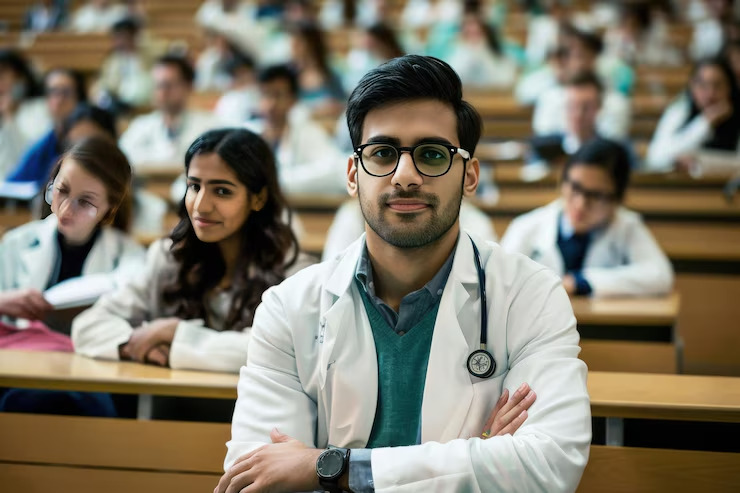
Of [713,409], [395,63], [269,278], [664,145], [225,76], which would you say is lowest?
[713,409]

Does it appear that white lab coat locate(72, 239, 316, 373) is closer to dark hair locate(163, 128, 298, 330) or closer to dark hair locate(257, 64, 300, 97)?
dark hair locate(163, 128, 298, 330)

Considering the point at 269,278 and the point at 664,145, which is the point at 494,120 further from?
the point at 269,278

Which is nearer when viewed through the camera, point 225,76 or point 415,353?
point 415,353

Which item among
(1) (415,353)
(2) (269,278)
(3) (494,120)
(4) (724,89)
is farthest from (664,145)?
(1) (415,353)

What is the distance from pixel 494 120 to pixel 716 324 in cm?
246

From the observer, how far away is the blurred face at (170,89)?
14.8 feet

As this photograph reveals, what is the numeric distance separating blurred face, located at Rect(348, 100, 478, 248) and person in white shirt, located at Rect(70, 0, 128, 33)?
6902 millimetres

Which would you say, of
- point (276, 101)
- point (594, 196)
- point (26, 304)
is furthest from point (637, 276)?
point (276, 101)

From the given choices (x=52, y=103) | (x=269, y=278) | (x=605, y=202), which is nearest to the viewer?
(x=269, y=278)

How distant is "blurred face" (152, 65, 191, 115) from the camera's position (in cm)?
450

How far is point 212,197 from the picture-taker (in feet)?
6.52

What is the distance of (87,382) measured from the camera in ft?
5.90

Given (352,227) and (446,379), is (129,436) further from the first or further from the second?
(352,227)

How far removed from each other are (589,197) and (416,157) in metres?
1.70
